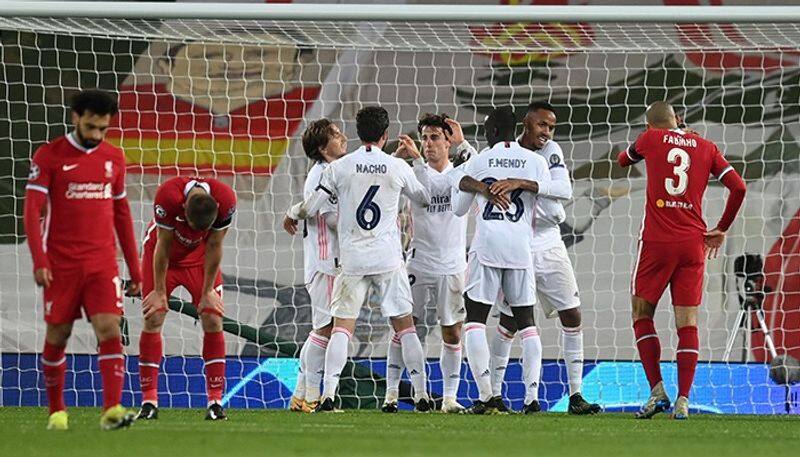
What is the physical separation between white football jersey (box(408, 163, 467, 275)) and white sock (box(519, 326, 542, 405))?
0.76 m

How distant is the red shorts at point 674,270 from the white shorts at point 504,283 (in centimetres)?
75

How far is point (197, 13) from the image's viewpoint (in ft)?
34.2

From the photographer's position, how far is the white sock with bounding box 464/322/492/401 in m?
9.89

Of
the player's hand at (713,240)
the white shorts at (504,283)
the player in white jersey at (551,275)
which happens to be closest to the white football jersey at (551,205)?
the player in white jersey at (551,275)

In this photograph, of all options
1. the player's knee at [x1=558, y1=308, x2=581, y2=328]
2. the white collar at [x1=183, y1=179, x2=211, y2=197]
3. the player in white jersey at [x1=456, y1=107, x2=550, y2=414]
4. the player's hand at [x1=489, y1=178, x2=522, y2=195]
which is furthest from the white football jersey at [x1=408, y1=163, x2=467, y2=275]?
the white collar at [x1=183, y1=179, x2=211, y2=197]

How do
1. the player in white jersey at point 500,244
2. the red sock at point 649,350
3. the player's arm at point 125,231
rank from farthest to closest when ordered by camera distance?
the player in white jersey at point 500,244 < the red sock at point 649,350 < the player's arm at point 125,231

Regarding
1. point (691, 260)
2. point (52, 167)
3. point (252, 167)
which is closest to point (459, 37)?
point (252, 167)

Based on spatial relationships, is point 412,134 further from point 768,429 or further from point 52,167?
point 52,167

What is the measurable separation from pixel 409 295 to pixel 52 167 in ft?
10.4

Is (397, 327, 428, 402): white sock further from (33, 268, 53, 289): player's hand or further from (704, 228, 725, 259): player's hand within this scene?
(33, 268, 53, 289): player's hand

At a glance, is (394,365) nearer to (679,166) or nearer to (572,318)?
(572,318)

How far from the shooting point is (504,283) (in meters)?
9.89

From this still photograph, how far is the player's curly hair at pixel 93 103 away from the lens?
24.0 feet

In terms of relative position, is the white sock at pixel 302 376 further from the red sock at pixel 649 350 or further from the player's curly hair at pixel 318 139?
the red sock at pixel 649 350
